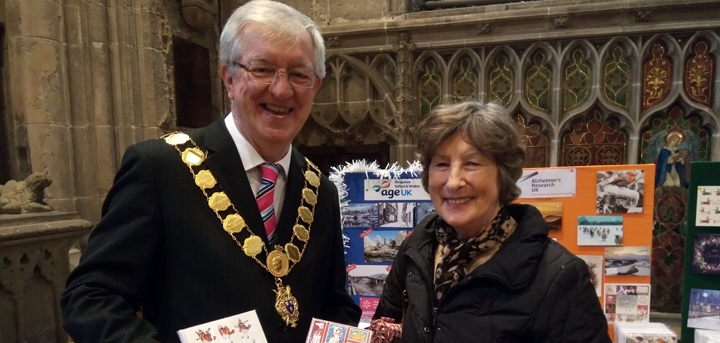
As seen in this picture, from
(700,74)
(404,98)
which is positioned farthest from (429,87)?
(700,74)

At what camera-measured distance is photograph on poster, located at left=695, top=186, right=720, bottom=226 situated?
197 centimetres

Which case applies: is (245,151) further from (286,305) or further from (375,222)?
(375,222)

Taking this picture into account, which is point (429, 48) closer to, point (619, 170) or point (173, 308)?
point (619, 170)

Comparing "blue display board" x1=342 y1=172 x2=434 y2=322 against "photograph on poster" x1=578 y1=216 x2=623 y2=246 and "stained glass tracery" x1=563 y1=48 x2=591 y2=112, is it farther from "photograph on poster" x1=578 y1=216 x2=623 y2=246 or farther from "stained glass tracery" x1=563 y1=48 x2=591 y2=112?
"stained glass tracery" x1=563 y1=48 x2=591 y2=112

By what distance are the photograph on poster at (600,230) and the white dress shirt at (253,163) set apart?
1641 millimetres

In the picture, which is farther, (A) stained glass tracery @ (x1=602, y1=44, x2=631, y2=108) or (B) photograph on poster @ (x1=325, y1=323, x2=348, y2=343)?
(A) stained glass tracery @ (x1=602, y1=44, x2=631, y2=108)

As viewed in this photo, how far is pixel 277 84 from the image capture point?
111 cm

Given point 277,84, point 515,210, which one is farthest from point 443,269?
point 277,84

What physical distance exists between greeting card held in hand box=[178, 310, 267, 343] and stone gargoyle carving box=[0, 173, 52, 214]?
2.15 meters

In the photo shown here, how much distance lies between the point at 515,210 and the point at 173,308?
1.02 meters

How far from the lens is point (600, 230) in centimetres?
217

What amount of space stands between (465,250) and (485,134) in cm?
34

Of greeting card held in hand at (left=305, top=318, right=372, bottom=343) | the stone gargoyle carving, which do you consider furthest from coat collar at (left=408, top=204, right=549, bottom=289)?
the stone gargoyle carving

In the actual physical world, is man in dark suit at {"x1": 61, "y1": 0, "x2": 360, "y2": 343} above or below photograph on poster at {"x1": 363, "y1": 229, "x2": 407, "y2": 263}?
above
